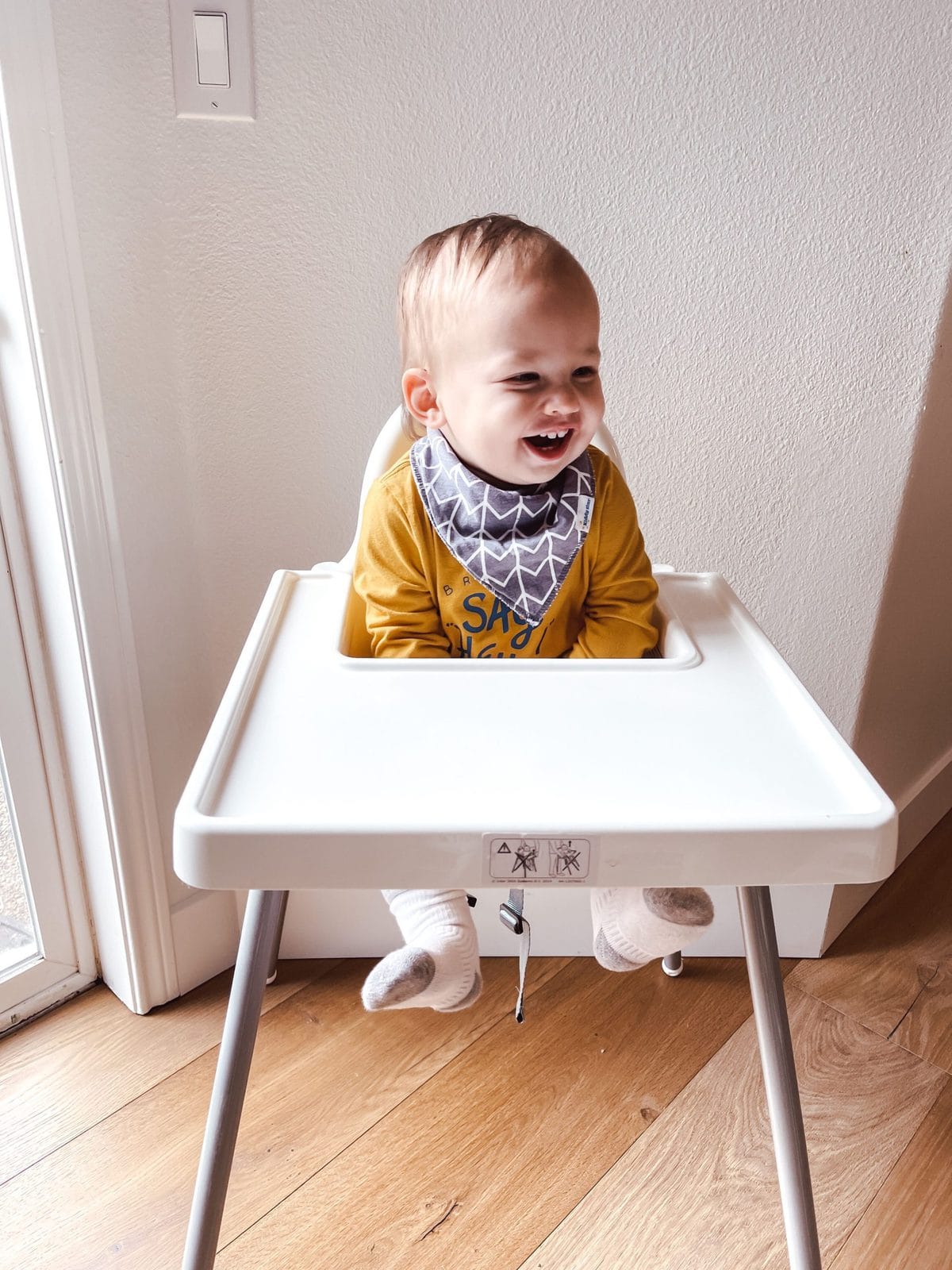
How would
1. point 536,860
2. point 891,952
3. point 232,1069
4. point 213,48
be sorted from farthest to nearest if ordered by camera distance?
1. point 891,952
2. point 213,48
3. point 232,1069
4. point 536,860

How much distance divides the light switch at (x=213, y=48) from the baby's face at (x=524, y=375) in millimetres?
415

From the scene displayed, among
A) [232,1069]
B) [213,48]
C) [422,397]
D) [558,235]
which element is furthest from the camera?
[558,235]

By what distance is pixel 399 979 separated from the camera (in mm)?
701

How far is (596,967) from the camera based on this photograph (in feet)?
4.33

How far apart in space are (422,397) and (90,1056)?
0.88 meters

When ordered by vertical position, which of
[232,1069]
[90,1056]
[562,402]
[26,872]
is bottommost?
[90,1056]

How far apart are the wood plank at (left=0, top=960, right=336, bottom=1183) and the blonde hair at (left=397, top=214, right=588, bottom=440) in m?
0.85

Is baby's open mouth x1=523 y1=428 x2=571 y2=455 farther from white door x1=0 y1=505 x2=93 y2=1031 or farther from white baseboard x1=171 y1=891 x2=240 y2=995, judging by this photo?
white baseboard x1=171 y1=891 x2=240 y2=995

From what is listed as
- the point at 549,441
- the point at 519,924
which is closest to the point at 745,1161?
the point at 519,924

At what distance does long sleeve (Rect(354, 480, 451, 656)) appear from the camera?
0.78 m

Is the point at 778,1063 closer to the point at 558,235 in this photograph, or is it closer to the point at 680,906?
the point at 680,906

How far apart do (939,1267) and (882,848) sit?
65cm

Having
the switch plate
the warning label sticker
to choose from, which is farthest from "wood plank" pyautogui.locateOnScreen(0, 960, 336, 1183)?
the switch plate

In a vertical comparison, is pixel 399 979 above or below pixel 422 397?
below
